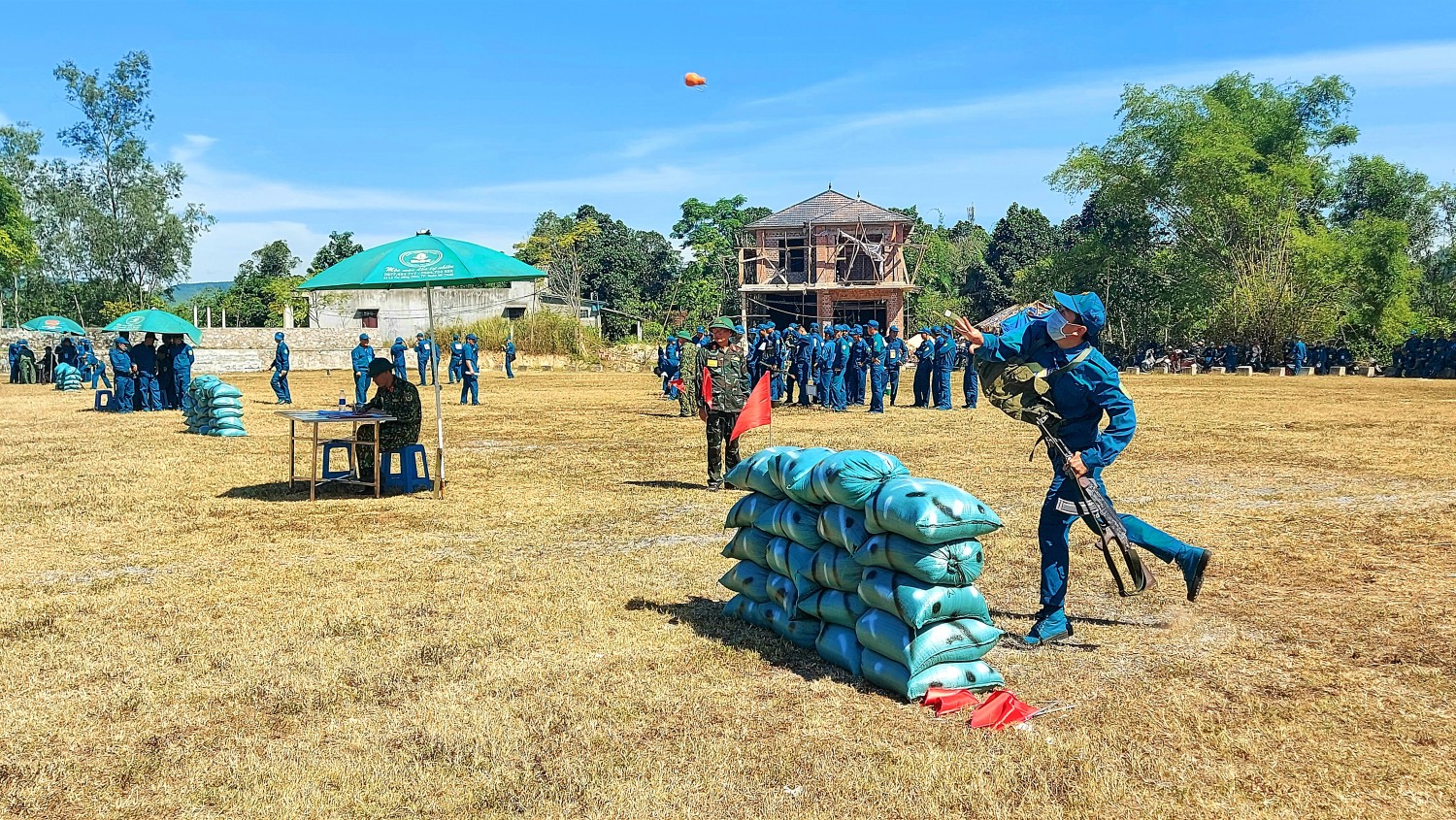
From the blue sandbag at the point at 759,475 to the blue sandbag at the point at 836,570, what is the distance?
0.57 m

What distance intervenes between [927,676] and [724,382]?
6.75m

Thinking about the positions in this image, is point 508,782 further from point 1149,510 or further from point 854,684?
point 1149,510

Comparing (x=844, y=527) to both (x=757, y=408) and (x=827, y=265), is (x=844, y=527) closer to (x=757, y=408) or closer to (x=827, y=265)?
(x=757, y=408)

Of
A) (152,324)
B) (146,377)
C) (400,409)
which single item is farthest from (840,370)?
(146,377)

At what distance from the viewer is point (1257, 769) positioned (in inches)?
176

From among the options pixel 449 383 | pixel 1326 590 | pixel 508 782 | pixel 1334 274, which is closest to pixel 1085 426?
pixel 1326 590

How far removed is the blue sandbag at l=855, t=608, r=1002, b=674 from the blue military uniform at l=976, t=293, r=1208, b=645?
3.07 ft

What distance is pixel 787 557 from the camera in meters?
6.14

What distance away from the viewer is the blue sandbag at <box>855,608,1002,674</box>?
5207 millimetres

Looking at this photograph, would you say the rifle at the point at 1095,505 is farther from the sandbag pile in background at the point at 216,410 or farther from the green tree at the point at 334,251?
the green tree at the point at 334,251

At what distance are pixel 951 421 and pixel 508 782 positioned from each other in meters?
17.4

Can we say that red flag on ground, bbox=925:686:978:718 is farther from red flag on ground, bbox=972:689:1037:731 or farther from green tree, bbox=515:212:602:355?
green tree, bbox=515:212:602:355

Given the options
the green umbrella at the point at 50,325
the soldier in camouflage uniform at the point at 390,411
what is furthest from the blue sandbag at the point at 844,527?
the green umbrella at the point at 50,325

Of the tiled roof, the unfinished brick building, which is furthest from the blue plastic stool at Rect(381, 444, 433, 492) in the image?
the tiled roof
